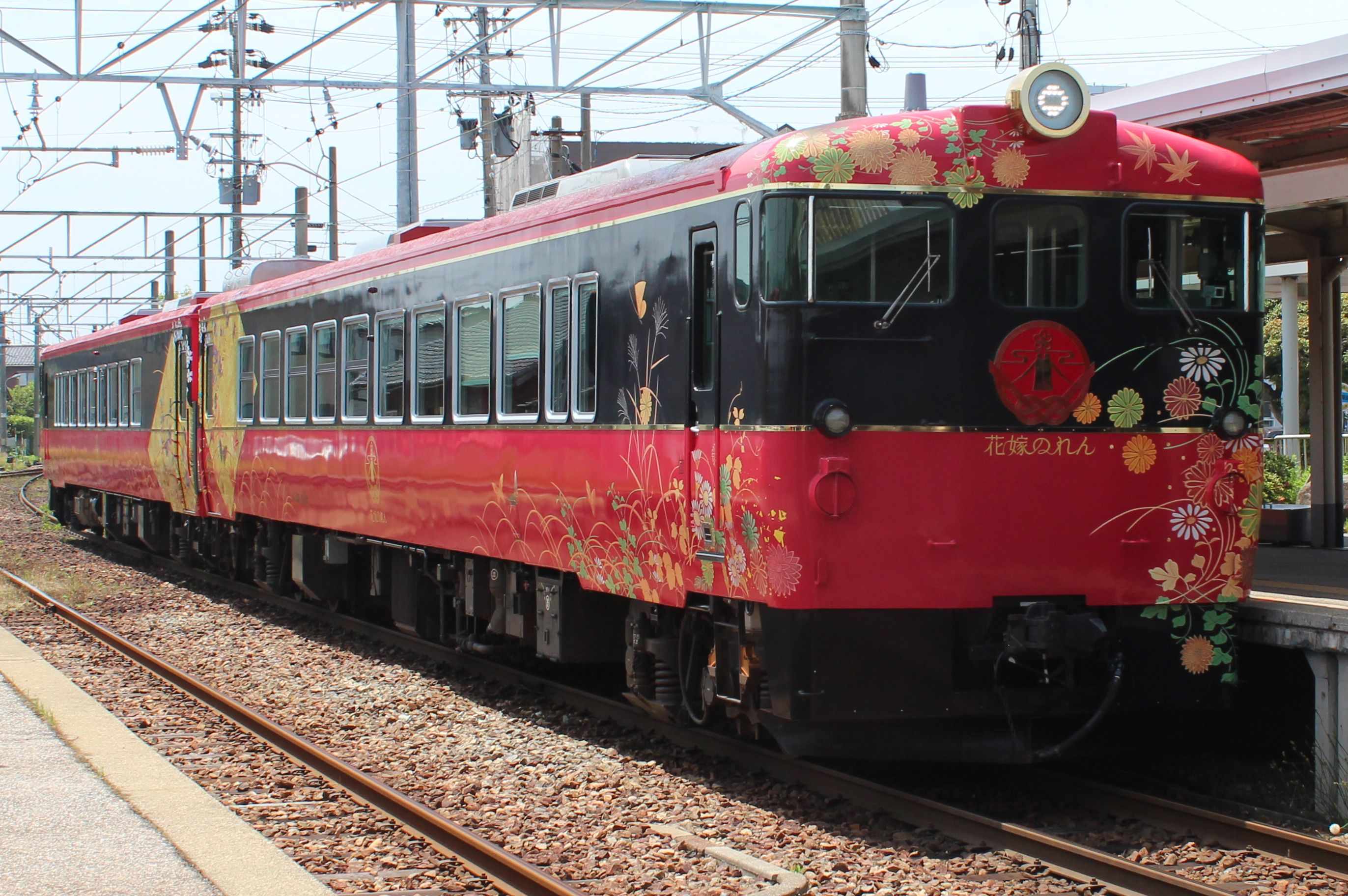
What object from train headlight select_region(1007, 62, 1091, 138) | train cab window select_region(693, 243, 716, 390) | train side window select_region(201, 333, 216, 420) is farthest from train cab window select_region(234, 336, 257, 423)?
train headlight select_region(1007, 62, 1091, 138)

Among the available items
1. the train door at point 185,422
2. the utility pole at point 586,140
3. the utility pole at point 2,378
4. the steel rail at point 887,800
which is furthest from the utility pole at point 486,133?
the utility pole at point 2,378

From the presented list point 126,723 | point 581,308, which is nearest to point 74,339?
point 126,723

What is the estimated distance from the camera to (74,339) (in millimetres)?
25312

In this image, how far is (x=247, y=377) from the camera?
51.7 feet

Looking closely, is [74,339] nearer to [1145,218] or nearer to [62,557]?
[62,557]

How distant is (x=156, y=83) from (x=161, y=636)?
18.8 feet

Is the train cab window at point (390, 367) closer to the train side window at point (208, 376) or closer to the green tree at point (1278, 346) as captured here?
the train side window at point (208, 376)

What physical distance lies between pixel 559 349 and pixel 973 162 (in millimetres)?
2907

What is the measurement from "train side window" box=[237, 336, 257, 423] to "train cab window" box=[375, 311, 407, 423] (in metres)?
3.71

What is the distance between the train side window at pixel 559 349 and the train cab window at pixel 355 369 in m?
3.40

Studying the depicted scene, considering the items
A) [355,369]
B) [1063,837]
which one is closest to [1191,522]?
[1063,837]

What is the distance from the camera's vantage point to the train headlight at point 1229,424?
7500 mm

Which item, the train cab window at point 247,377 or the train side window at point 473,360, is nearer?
the train side window at point 473,360

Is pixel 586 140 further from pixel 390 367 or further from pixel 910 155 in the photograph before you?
pixel 910 155
